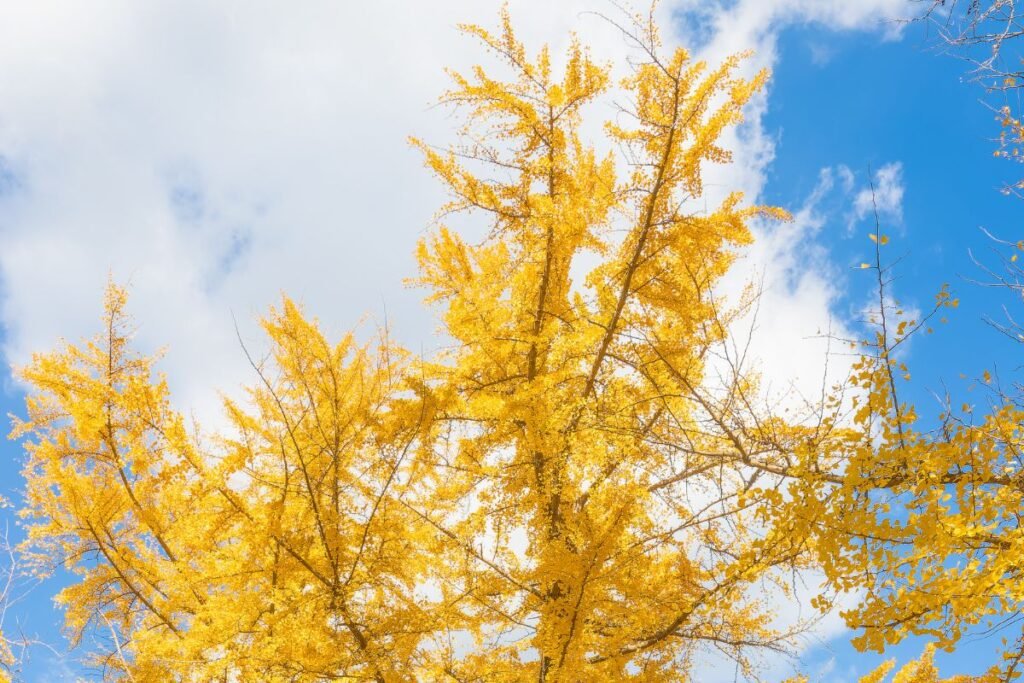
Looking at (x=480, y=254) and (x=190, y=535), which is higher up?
(x=480, y=254)

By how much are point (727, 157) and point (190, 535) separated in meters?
4.66

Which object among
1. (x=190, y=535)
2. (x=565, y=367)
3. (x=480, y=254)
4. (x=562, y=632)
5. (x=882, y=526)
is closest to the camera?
(x=882, y=526)

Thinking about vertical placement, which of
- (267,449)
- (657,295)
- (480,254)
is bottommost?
(267,449)

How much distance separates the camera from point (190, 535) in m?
4.72

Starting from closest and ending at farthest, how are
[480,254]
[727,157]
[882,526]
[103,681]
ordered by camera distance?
[882,526]
[727,157]
[103,681]
[480,254]

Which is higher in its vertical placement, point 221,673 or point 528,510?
point 528,510

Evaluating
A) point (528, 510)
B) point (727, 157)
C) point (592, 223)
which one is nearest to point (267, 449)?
point (528, 510)

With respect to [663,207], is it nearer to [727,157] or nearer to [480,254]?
[727,157]

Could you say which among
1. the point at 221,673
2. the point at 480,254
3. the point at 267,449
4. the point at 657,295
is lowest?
the point at 221,673

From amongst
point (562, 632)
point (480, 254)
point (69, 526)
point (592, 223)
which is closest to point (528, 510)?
point (562, 632)

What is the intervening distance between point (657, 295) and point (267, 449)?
3376 millimetres

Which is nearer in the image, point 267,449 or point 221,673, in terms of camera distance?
point 221,673

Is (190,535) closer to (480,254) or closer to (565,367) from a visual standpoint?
(565,367)

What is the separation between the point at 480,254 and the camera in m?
6.64
